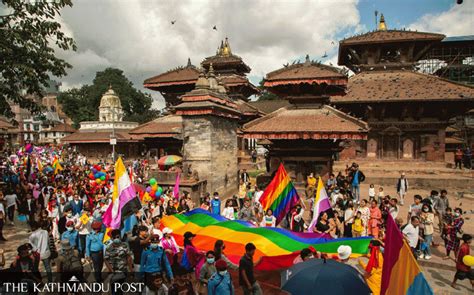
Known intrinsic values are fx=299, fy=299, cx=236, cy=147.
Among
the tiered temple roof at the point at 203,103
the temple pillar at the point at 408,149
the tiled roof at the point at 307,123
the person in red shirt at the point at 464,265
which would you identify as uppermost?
the tiered temple roof at the point at 203,103

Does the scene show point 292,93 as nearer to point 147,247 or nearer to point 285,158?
point 285,158

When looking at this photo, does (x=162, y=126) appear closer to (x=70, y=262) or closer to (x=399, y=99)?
(x=399, y=99)

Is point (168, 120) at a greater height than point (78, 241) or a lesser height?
greater

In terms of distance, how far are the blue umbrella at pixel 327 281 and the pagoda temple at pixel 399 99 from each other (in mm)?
18828

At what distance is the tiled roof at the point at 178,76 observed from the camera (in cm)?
2602

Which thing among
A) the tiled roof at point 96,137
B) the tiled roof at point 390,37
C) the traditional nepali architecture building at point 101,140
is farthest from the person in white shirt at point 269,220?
the tiled roof at point 96,137

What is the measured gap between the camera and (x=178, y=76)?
26.6 m

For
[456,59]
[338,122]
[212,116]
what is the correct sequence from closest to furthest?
[338,122], [212,116], [456,59]

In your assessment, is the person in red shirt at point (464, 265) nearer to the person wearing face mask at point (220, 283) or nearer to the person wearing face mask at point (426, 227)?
the person wearing face mask at point (426, 227)

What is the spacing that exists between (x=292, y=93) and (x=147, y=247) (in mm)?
12869

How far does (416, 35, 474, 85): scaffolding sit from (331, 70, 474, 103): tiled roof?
9.42 meters

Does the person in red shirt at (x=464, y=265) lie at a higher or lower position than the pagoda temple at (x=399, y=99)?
lower

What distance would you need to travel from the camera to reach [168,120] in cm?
2500

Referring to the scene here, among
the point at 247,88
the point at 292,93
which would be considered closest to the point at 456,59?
the point at 247,88
